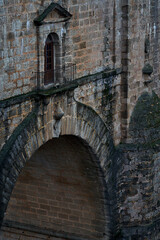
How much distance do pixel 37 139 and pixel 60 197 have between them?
484 centimetres

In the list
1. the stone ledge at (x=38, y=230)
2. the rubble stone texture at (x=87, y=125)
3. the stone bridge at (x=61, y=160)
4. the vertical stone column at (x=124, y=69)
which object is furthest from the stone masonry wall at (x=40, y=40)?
the stone ledge at (x=38, y=230)

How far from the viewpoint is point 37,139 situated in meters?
18.9

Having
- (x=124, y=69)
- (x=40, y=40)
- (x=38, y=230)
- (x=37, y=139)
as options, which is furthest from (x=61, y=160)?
(x=40, y=40)

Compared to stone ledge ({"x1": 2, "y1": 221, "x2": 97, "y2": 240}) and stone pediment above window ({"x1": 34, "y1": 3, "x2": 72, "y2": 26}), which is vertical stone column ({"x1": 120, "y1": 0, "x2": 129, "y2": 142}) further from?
stone ledge ({"x1": 2, "y1": 221, "x2": 97, "y2": 240})

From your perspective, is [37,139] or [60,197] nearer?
[37,139]

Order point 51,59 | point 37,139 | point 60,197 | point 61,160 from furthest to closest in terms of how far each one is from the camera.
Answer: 1. point 60,197
2. point 61,160
3. point 51,59
4. point 37,139

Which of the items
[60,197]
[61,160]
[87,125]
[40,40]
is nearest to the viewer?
[40,40]

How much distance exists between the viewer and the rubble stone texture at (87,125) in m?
18.5

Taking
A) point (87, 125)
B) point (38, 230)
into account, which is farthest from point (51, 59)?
point (38, 230)

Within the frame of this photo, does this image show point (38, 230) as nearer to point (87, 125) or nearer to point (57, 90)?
point (87, 125)

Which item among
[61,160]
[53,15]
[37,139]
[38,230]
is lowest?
[38,230]

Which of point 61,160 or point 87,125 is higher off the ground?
point 87,125

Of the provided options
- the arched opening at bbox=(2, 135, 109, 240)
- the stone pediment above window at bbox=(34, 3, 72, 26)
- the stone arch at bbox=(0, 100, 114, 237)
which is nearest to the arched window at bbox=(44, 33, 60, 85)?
the stone pediment above window at bbox=(34, 3, 72, 26)

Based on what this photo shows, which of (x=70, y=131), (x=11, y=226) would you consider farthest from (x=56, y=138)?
(x=11, y=226)
